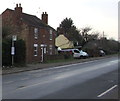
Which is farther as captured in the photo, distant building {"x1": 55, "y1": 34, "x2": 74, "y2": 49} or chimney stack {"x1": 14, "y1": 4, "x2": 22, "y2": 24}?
distant building {"x1": 55, "y1": 34, "x2": 74, "y2": 49}

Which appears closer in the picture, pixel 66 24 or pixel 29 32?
pixel 29 32

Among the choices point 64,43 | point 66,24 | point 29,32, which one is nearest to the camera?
point 29,32

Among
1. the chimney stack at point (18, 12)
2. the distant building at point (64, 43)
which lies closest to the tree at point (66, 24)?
the distant building at point (64, 43)

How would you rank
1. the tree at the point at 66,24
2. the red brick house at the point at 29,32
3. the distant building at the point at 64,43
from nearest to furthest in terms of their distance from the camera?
the red brick house at the point at 29,32
the distant building at the point at 64,43
the tree at the point at 66,24

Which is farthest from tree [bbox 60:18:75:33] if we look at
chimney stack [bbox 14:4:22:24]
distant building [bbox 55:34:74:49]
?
chimney stack [bbox 14:4:22:24]

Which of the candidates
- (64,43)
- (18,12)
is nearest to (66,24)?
(64,43)

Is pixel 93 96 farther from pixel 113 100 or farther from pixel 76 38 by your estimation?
pixel 76 38

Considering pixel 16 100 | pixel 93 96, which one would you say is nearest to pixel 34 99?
pixel 16 100

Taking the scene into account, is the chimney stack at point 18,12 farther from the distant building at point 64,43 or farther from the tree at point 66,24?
the tree at point 66,24

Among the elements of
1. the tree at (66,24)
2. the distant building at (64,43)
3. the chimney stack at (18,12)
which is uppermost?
the tree at (66,24)

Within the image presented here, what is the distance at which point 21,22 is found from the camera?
47250 mm

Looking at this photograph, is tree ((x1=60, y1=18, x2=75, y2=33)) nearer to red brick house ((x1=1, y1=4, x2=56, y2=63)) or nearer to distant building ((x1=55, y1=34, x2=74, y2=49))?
distant building ((x1=55, y1=34, x2=74, y2=49))

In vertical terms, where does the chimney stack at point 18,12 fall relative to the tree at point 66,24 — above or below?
below

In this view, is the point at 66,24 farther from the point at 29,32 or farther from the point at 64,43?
the point at 29,32
